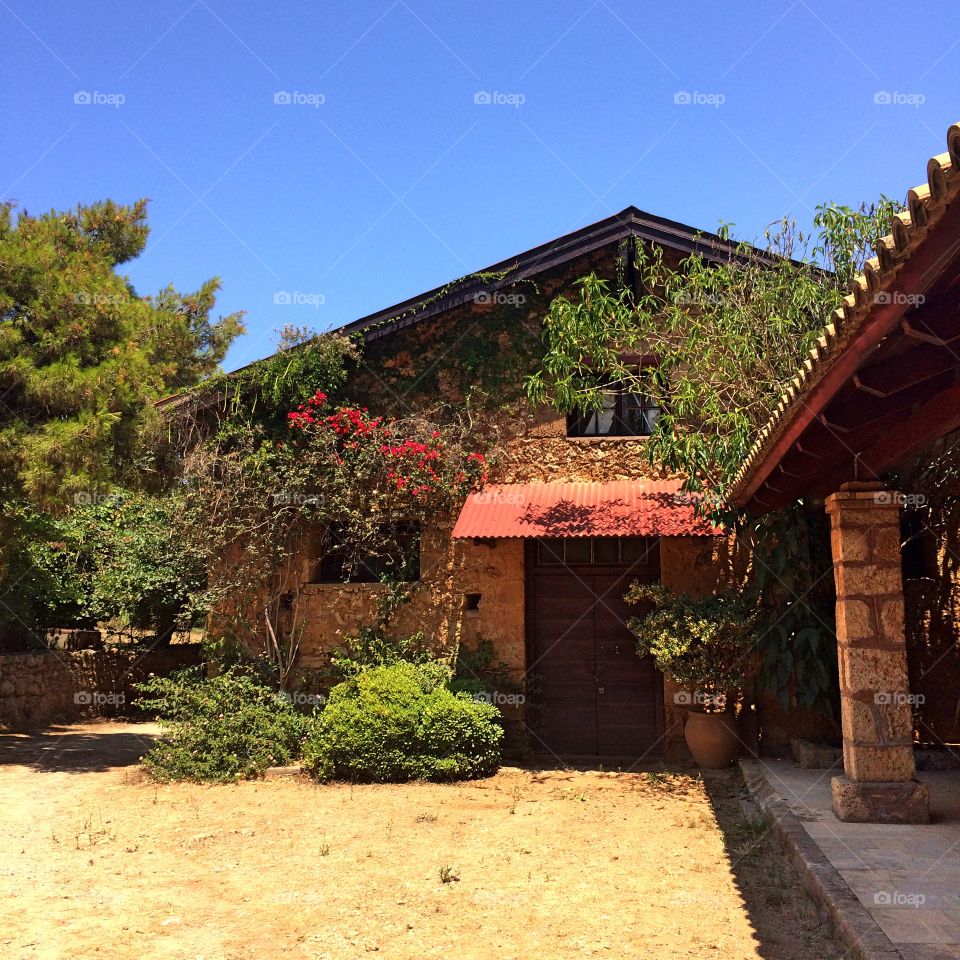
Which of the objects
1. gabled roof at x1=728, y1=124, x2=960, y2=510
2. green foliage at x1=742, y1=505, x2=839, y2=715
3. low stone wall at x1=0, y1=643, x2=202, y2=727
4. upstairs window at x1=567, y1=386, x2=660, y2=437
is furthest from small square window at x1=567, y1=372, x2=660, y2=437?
low stone wall at x1=0, y1=643, x2=202, y2=727

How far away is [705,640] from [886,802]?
9.40ft

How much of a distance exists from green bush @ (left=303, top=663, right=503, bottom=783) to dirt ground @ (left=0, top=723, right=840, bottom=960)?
277 millimetres

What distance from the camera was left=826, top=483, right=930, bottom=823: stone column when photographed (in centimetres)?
635

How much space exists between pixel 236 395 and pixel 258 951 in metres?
7.68

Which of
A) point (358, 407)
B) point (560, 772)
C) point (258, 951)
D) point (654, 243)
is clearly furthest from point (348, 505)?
point (258, 951)

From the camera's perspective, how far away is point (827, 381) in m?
4.50

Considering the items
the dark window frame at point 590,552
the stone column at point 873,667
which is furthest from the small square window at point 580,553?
the stone column at point 873,667

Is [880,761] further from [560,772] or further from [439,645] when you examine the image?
[439,645]

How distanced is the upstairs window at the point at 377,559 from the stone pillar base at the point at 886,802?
235 inches

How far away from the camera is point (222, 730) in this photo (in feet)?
32.1

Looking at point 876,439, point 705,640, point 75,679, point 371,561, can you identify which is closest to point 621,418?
point 705,640

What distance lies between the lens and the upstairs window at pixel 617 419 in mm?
11070

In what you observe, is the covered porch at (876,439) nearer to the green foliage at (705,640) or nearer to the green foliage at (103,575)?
the green foliage at (705,640)

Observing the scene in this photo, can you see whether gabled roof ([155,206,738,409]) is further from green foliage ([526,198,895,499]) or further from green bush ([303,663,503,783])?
green bush ([303,663,503,783])
